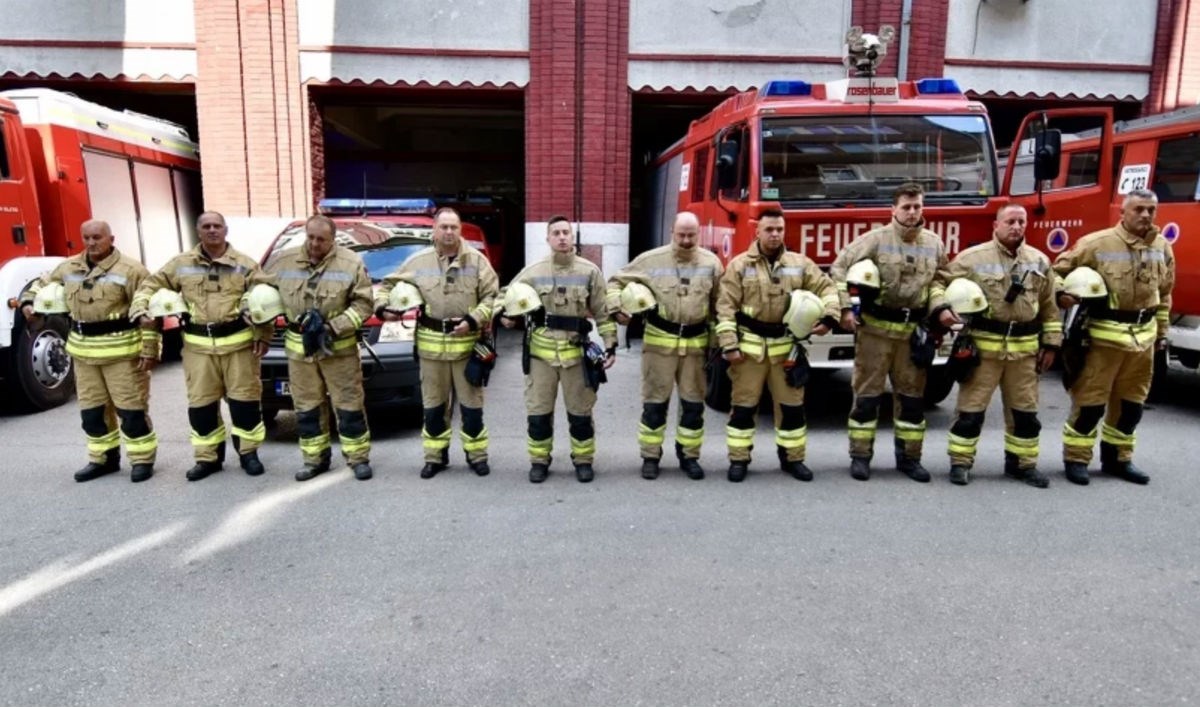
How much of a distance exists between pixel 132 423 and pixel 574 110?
746 cm

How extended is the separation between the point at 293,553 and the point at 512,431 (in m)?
2.70

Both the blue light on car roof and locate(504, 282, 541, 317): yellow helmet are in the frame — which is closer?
locate(504, 282, 541, 317): yellow helmet

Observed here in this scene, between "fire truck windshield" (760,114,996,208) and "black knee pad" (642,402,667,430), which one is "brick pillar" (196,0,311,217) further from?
"black knee pad" (642,402,667,430)

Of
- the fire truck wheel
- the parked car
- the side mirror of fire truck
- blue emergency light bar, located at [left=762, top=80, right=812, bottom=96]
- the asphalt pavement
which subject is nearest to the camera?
the asphalt pavement

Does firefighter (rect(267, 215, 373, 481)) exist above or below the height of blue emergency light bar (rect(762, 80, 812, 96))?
below

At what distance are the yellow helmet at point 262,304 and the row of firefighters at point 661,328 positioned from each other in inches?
0.6

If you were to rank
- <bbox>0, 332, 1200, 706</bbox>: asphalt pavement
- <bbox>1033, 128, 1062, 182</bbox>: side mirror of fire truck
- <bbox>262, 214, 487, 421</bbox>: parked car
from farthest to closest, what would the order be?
1. <bbox>1033, 128, 1062, 182</bbox>: side mirror of fire truck
2. <bbox>262, 214, 487, 421</bbox>: parked car
3. <bbox>0, 332, 1200, 706</bbox>: asphalt pavement

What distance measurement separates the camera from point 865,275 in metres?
5.05

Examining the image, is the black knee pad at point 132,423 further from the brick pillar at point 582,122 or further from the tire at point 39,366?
the brick pillar at point 582,122

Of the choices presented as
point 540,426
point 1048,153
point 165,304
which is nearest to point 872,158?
point 1048,153

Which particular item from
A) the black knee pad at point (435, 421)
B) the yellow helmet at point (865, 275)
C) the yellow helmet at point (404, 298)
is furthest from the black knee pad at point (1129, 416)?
the yellow helmet at point (404, 298)

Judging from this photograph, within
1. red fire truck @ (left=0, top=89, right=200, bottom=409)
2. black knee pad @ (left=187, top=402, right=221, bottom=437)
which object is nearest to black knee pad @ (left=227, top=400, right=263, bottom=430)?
black knee pad @ (left=187, top=402, right=221, bottom=437)

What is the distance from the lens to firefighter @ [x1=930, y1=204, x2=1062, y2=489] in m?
5.00

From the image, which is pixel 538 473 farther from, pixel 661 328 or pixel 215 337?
pixel 215 337
